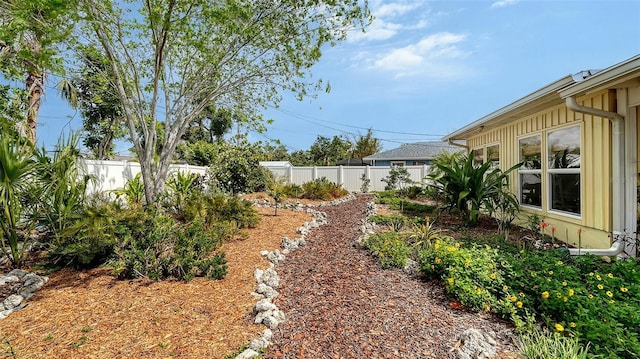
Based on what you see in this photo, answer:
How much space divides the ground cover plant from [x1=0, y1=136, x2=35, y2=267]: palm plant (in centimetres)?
430

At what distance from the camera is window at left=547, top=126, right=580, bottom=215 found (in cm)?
446

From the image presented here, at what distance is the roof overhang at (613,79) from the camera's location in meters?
2.99

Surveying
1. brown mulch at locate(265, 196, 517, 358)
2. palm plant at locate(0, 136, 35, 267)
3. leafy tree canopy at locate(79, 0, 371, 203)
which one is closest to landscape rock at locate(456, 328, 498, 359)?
brown mulch at locate(265, 196, 517, 358)

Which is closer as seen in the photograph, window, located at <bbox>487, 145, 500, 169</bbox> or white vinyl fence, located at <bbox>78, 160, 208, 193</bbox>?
white vinyl fence, located at <bbox>78, 160, 208, 193</bbox>

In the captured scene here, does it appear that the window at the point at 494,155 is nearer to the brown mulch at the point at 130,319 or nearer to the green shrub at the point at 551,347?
the green shrub at the point at 551,347

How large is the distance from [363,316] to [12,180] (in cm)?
406

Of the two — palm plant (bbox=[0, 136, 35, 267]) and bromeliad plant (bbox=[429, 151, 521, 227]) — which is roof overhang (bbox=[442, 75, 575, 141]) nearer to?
bromeliad plant (bbox=[429, 151, 521, 227])

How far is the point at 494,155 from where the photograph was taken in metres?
7.33

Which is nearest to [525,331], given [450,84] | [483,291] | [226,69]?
[483,291]

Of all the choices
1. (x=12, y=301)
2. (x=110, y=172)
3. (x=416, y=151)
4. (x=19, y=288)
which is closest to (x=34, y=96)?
(x=110, y=172)

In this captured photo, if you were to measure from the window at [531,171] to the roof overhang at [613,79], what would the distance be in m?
1.82

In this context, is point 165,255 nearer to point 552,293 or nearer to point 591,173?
point 552,293

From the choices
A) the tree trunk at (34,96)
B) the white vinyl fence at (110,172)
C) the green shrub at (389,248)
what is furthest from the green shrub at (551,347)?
the tree trunk at (34,96)

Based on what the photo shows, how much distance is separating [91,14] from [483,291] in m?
6.28
